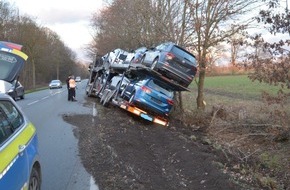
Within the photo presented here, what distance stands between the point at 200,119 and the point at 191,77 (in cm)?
222

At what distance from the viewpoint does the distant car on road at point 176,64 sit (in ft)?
56.7

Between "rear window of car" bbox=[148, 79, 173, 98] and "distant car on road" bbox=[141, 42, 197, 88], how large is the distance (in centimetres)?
43

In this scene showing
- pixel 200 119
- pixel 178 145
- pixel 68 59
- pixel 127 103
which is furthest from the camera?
pixel 68 59

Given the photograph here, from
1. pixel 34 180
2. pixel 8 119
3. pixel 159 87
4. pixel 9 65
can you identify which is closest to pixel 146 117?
pixel 159 87

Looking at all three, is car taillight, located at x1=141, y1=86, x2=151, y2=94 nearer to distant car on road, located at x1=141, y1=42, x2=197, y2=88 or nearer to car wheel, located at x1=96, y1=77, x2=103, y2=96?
distant car on road, located at x1=141, y1=42, x2=197, y2=88

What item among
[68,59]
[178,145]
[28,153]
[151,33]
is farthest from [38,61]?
[28,153]

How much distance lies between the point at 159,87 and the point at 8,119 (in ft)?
41.2

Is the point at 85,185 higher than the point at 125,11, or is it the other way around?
the point at 125,11

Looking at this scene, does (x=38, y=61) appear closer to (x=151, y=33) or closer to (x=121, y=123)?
(x=151, y=33)

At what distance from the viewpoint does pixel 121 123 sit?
16.2 metres

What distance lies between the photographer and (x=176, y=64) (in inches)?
685

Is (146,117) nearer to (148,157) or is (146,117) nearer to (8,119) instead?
(148,157)

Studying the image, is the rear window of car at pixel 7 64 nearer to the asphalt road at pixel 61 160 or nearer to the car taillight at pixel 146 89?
the asphalt road at pixel 61 160

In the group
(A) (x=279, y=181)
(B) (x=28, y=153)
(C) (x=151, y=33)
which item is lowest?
(A) (x=279, y=181)
